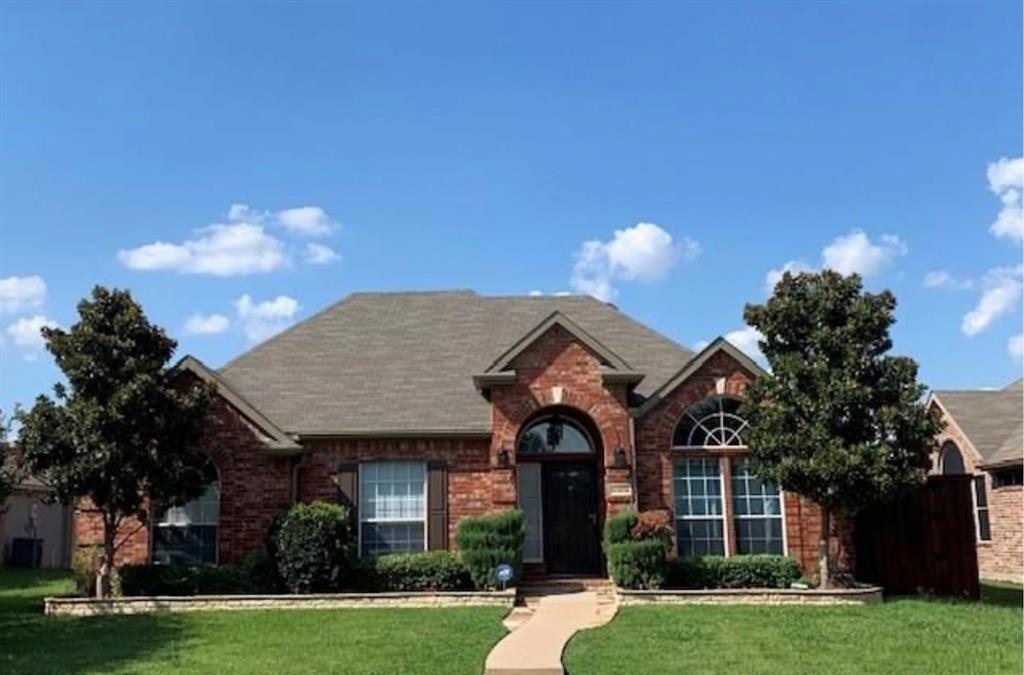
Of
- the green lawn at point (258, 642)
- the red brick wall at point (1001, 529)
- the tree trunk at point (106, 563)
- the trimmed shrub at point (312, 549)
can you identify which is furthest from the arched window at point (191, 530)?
the red brick wall at point (1001, 529)

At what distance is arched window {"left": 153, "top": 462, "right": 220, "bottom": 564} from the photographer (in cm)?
1914

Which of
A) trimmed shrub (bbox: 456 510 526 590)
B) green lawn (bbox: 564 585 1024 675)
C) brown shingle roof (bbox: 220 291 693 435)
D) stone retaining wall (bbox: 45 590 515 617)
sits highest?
brown shingle roof (bbox: 220 291 693 435)

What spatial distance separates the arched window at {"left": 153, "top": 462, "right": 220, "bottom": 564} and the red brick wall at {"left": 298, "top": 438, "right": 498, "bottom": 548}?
1.73m

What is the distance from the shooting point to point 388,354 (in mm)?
22797

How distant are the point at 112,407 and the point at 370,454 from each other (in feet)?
16.8

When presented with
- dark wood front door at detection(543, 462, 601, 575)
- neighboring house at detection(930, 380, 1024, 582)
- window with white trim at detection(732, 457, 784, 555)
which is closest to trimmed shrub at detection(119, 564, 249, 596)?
dark wood front door at detection(543, 462, 601, 575)

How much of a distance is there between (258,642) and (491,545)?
213 inches

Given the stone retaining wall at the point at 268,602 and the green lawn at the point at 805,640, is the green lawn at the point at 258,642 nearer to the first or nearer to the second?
the stone retaining wall at the point at 268,602

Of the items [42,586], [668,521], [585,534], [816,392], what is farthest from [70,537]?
[816,392]

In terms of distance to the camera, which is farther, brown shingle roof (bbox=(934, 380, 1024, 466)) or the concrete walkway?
brown shingle roof (bbox=(934, 380, 1024, 466))

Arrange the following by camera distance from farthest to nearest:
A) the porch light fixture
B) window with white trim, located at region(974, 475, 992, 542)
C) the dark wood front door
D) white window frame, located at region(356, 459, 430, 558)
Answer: window with white trim, located at region(974, 475, 992, 542) < the dark wood front door < white window frame, located at region(356, 459, 430, 558) < the porch light fixture

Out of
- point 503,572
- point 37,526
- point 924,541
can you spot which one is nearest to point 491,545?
point 503,572

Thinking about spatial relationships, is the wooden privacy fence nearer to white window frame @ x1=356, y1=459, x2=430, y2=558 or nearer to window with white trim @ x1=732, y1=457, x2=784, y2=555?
window with white trim @ x1=732, y1=457, x2=784, y2=555

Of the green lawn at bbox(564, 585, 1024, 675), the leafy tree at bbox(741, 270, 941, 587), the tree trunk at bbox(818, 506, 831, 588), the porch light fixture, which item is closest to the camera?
the green lawn at bbox(564, 585, 1024, 675)
